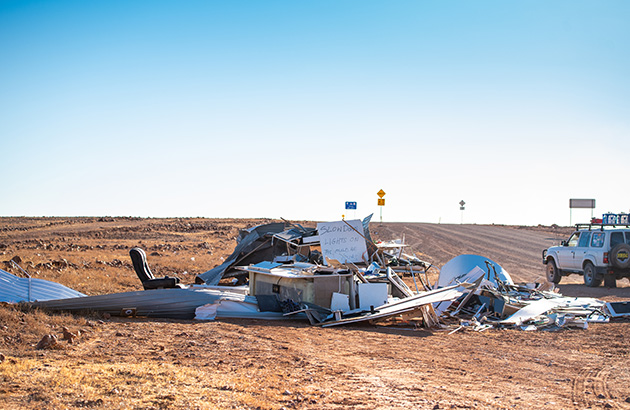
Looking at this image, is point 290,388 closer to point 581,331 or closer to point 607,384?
point 607,384

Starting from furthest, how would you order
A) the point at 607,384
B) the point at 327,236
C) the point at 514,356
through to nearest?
the point at 327,236 → the point at 514,356 → the point at 607,384

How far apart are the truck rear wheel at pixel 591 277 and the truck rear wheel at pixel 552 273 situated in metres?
1.60

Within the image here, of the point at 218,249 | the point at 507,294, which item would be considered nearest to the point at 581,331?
the point at 507,294

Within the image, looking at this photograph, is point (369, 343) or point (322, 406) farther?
point (369, 343)

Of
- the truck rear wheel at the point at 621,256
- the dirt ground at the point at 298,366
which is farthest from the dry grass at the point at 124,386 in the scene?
the truck rear wheel at the point at 621,256

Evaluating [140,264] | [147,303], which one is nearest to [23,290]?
[147,303]

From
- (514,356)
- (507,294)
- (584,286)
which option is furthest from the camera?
(584,286)

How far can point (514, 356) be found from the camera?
911 centimetres

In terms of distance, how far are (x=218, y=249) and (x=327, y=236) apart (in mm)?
16002

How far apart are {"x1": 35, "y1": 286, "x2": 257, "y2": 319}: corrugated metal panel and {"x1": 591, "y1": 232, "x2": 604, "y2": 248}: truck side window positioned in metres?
13.9

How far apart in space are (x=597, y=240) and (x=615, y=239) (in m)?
0.59

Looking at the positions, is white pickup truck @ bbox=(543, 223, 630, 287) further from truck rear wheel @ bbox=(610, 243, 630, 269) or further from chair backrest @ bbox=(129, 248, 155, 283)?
chair backrest @ bbox=(129, 248, 155, 283)

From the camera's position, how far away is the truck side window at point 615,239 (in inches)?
762

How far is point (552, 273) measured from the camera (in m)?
22.0
